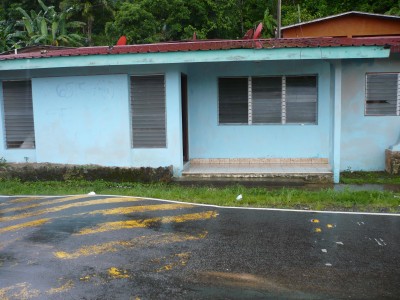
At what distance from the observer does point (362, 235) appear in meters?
6.58

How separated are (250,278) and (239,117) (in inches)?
301

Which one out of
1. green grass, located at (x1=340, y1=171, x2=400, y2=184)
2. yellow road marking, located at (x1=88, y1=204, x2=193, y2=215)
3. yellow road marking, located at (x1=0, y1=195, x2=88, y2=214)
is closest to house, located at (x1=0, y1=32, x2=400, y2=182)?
green grass, located at (x1=340, y1=171, x2=400, y2=184)

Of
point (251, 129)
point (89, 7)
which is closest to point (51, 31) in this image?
point (89, 7)

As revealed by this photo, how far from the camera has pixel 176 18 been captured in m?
28.1

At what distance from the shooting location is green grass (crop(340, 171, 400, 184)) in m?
10.8

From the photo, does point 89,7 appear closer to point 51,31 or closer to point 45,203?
point 51,31

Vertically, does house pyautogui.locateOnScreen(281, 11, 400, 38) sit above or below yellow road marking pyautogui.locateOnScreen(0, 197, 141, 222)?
above

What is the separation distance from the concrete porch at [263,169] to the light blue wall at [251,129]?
0.53ft

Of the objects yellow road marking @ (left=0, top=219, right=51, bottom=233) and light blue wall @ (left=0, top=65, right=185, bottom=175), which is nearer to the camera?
yellow road marking @ (left=0, top=219, right=51, bottom=233)

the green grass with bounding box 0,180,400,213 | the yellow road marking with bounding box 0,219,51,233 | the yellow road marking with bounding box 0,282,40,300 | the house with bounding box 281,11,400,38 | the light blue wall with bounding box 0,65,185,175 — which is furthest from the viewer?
the house with bounding box 281,11,400,38

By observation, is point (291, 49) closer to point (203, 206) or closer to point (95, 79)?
point (203, 206)

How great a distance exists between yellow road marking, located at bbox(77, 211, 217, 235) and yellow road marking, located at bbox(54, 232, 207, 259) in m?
0.67

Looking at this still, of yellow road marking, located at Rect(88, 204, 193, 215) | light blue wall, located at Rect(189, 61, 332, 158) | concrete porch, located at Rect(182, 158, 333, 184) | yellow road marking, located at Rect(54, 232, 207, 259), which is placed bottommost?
yellow road marking, located at Rect(54, 232, 207, 259)

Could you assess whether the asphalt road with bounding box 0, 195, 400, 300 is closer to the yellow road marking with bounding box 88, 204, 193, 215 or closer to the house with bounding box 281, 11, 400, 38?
the yellow road marking with bounding box 88, 204, 193, 215
